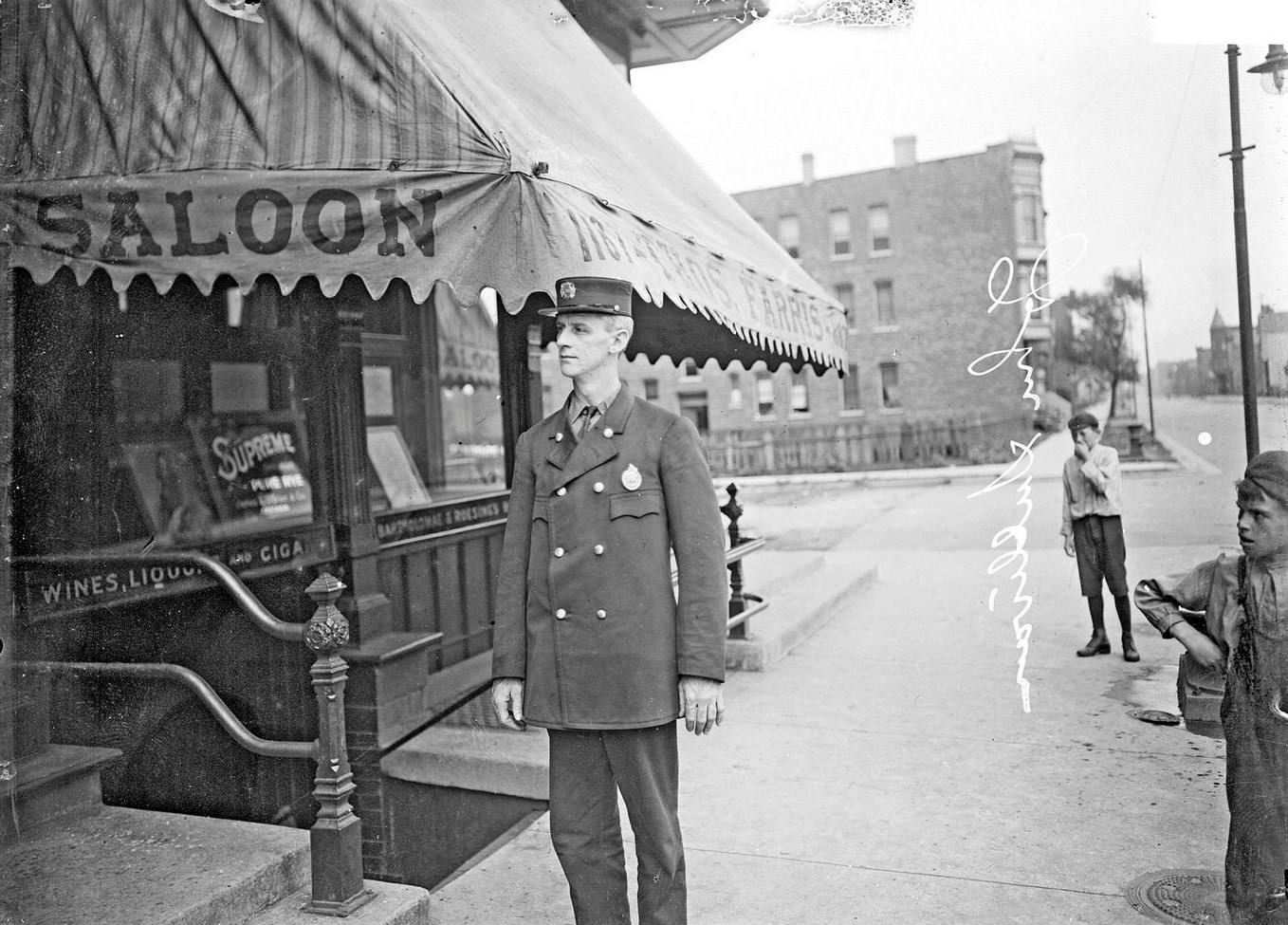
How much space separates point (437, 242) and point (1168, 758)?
445cm

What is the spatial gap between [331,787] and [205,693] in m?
0.90

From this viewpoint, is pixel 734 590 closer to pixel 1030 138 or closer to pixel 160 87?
pixel 1030 138

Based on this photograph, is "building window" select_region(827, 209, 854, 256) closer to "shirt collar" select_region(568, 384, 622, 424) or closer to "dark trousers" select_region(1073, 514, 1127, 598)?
"dark trousers" select_region(1073, 514, 1127, 598)

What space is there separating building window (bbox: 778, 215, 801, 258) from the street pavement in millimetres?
19156

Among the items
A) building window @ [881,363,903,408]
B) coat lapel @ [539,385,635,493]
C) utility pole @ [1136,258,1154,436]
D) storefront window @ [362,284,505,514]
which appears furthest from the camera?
building window @ [881,363,903,408]

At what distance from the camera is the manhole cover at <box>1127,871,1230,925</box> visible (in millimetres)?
3414

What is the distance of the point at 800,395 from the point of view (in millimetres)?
27297

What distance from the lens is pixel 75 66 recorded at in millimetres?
3832

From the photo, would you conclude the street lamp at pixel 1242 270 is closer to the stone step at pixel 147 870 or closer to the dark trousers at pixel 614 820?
the dark trousers at pixel 614 820

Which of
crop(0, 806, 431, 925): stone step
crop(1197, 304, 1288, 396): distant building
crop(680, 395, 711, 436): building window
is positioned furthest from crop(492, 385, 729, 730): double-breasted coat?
crop(680, 395, 711, 436): building window

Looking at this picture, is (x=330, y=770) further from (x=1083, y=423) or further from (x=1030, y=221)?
(x=1030, y=221)

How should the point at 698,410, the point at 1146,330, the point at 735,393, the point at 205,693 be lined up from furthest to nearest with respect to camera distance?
1. the point at 698,410
2. the point at 735,393
3. the point at 1146,330
4. the point at 205,693

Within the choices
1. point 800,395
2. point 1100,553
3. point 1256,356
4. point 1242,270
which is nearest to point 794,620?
point 1100,553

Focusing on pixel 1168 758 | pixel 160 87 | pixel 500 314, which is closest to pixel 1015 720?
pixel 1168 758
